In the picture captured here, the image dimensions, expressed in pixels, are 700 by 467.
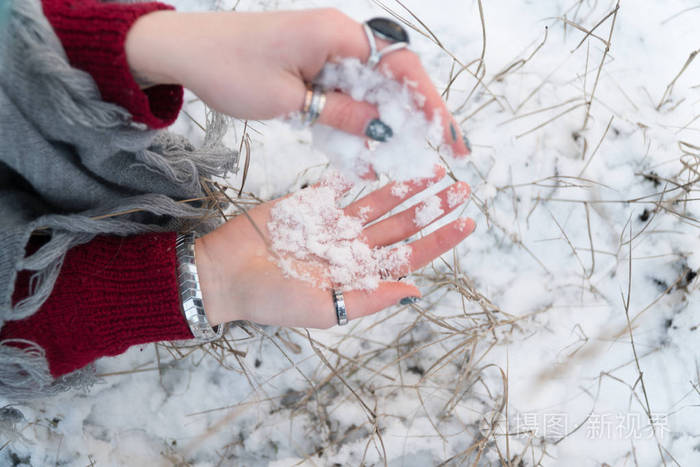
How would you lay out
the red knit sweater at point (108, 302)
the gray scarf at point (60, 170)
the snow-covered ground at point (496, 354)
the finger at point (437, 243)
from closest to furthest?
1. the gray scarf at point (60, 170)
2. the red knit sweater at point (108, 302)
3. the finger at point (437, 243)
4. the snow-covered ground at point (496, 354)

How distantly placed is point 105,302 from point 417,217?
0.83m

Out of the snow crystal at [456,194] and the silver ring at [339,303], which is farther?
the snow crystal at [456,194]

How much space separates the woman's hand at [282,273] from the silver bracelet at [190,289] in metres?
0.03

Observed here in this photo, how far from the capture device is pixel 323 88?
39.2 inches

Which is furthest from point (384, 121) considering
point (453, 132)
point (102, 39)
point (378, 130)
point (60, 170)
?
point (60, 170)

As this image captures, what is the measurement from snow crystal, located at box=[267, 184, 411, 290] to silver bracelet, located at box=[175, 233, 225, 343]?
0.21 meters

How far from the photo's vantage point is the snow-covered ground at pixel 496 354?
58.6 inches

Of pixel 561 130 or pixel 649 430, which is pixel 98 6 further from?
pixel 649 430

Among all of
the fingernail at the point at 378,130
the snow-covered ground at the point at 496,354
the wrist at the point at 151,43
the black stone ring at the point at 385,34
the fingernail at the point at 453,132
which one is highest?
the black stone ring at the point at 385,34

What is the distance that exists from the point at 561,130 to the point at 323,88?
3.09ft

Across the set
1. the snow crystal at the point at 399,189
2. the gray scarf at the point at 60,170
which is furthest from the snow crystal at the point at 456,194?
the gray scarf at the point at 60,170

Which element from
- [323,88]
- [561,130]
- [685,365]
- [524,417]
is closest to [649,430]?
[685,365]

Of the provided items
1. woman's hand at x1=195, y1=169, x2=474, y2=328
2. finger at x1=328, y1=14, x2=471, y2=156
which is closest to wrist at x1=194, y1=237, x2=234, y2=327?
woman's hand at x1=195, y1=169, x2=474, y2=328

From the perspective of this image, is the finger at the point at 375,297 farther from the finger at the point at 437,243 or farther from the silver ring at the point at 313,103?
the silver ring at the point at 313,103
